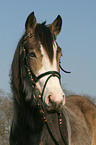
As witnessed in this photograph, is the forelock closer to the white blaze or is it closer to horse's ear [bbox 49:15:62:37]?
the white blaze

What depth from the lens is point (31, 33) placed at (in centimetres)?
403

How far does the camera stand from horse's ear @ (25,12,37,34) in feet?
13.2

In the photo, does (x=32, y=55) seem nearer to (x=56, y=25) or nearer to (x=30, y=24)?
(x=30, y=24)

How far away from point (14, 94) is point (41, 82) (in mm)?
658

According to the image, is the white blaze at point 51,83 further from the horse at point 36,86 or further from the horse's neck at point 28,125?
the horse's neck at point 28,125

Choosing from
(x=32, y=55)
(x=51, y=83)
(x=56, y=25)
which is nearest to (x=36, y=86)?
(x=51, y=83)

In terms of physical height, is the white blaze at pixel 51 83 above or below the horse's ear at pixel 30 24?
below

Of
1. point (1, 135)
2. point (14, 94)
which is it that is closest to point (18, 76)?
point (14, 94)

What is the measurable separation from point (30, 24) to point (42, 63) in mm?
855

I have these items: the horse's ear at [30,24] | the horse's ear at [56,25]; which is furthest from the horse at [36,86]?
the horse's ear at [56,25]

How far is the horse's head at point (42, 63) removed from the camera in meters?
3.30

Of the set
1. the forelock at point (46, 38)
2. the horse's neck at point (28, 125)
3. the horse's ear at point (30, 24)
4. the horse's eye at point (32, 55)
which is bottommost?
the horse's neck at point (28, 125)

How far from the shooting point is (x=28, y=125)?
3852 millimetres

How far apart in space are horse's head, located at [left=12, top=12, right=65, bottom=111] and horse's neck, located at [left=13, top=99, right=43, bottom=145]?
0.27 metres
